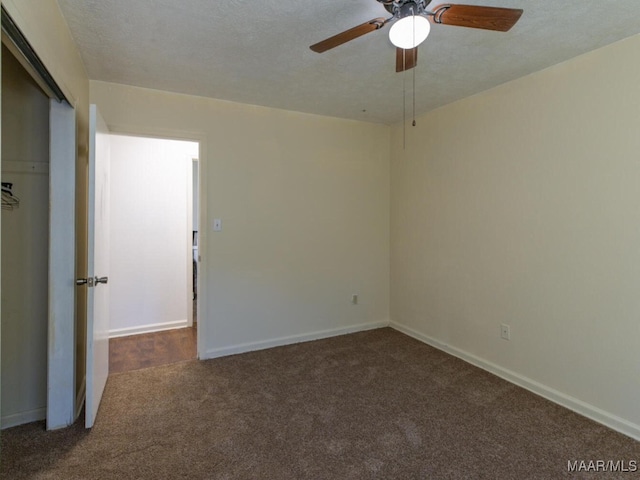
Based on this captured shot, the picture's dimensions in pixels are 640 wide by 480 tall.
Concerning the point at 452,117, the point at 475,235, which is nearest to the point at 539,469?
the point at 475,235

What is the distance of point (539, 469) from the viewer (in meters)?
1.75

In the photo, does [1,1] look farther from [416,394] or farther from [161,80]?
[416,394]

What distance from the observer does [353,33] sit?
63.7 inches

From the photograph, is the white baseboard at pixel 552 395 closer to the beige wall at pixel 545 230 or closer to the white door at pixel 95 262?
the beige wall at pixel 545 230

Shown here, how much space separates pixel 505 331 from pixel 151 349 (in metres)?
3.21

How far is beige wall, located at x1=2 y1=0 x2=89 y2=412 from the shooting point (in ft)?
4.59

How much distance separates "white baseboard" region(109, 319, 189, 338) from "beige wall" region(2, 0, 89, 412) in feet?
4.63

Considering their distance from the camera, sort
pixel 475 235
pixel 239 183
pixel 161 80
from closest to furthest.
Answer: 1. pixel 161 80
2. pixel 475 235
3. pixel 239 183

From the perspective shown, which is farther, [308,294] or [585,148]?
[308,294]

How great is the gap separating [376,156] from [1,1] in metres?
3.22

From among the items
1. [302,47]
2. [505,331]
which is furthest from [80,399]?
[505,331]

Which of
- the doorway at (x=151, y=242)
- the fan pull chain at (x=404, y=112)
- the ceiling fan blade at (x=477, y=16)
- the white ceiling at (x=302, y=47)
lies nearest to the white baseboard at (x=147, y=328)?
the doorway at (x=151, y=242)

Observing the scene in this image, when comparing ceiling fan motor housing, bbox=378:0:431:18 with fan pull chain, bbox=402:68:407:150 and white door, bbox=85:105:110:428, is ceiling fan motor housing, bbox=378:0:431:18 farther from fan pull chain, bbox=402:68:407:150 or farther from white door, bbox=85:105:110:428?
A: white door, bbox=85:105:110:428

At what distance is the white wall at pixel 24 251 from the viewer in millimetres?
2025
